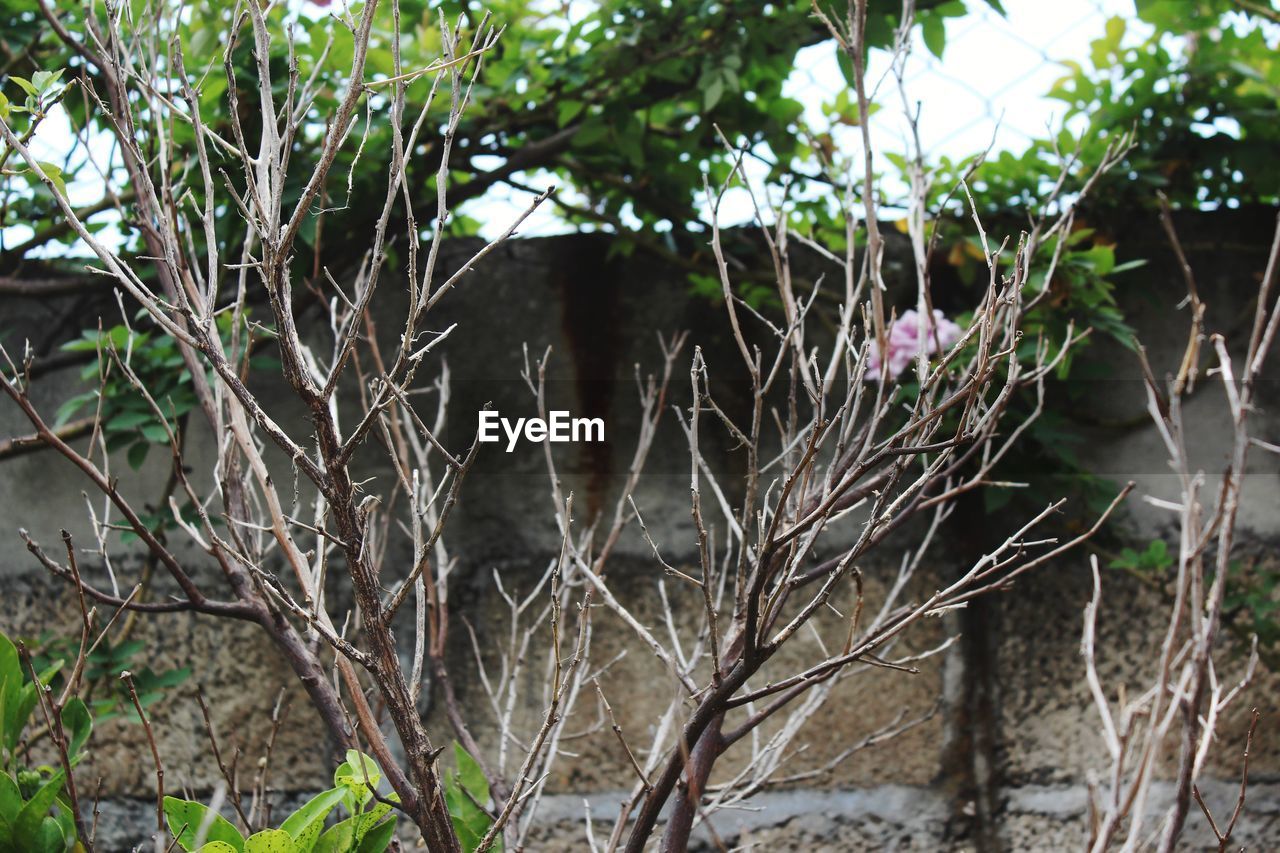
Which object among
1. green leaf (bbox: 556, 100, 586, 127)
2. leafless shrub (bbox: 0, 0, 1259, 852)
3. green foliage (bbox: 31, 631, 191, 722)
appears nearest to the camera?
leafless shrub (bbox: 0, 0, 1259, 852)

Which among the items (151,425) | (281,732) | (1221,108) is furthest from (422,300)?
(1221,108)

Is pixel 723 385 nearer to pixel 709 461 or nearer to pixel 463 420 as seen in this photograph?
pixel 709 461

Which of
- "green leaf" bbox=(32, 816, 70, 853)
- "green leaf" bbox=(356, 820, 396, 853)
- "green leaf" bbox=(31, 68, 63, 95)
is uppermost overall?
"green leaf" bbox=(31, 68, 63, 95)

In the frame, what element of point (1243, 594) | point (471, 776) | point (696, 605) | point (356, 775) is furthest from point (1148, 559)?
point (356, 775)

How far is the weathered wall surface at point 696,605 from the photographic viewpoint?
122cm

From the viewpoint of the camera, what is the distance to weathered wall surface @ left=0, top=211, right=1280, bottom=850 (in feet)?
4.01

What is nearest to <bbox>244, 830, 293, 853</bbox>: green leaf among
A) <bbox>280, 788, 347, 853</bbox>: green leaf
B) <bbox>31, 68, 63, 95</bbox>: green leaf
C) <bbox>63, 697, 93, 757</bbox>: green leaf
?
<bbox>280, 788, 347, 853</bbox>: green leaf

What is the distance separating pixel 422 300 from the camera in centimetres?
55

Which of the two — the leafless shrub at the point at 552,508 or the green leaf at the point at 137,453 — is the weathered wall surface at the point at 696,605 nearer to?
the leafless shrub at the point at 552,508

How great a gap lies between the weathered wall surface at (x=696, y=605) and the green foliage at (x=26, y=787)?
39 centimetres

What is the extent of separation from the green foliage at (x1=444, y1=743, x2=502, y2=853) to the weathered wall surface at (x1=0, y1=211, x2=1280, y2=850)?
0.40m

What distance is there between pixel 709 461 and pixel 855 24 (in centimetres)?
61

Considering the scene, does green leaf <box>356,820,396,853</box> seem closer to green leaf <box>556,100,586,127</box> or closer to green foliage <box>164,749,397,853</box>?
green foliage <box>164,749,397,853</box>

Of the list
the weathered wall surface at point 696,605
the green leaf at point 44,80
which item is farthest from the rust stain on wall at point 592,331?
the green leaf at point 44,80
